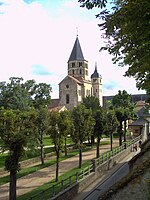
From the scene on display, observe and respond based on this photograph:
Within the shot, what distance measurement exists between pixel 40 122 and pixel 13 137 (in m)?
14.8

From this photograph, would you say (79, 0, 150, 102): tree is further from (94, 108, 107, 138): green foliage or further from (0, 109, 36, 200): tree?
(94, 108, 107, 138): green foliage

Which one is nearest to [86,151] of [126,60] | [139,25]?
[126,60]

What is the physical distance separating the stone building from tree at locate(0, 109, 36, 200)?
208 feet

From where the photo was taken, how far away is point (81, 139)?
29.3m

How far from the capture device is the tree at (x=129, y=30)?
779cm

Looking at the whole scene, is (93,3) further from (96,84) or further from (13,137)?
(96,84)

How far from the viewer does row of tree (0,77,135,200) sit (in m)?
17.4

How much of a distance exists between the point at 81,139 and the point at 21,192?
1092cm

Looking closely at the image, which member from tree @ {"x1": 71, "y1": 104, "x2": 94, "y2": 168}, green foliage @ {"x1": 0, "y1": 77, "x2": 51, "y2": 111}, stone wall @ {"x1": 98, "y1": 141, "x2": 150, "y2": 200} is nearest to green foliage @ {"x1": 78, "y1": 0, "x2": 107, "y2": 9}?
stone wall @ {"x1": 98, "y1": 141, "x2": 150, "y2": 200}

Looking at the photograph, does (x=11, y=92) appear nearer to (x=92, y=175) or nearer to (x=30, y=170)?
(x=30, y=170)

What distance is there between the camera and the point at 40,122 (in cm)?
3206

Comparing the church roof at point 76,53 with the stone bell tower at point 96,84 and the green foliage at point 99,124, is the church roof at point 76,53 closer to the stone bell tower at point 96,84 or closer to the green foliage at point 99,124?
the stone bell tower at point 96,84

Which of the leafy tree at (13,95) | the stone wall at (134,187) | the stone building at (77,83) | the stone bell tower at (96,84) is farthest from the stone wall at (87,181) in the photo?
the stone bell tower at (96,84)

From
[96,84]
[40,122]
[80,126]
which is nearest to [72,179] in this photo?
[80,126]
